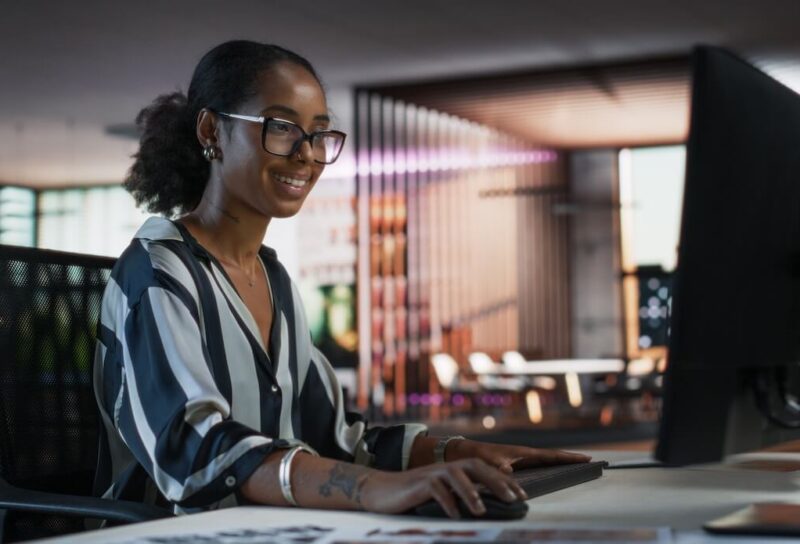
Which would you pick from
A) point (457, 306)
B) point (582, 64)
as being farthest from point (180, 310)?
point (457, 306)

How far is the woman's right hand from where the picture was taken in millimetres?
1051

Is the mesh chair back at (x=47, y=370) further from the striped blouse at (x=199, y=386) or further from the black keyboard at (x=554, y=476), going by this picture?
the black keyboard at (x=554, y=476)

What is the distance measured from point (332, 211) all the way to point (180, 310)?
16.2 metres

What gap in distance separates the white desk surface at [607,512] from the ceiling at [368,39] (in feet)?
23.9

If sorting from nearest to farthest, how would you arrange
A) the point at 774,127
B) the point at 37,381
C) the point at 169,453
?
1. the point at 774,127
2. the point at 169,453
3. the point at 37,381

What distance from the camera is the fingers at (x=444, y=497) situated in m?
1.05

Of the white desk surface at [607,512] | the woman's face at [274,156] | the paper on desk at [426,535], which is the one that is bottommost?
the white desk surface at [607,512]

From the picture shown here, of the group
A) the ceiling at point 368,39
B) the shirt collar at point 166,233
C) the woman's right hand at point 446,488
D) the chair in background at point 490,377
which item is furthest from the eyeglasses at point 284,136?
the chair in background at point 490,377

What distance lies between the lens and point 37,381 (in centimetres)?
160

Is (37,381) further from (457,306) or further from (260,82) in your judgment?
(457,306)

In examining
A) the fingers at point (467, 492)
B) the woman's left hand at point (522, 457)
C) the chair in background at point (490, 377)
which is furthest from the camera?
the chair in background at point (490, 377)

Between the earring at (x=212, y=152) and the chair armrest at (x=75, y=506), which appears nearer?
the chair armrest at (x=75, y=506)

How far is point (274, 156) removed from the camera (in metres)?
1.59

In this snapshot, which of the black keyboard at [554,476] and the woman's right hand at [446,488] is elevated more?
the woman's right hand at [446,488]
